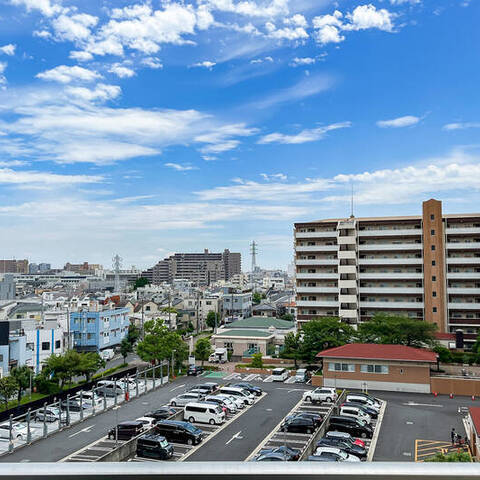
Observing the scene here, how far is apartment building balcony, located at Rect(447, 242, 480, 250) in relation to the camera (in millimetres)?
21406

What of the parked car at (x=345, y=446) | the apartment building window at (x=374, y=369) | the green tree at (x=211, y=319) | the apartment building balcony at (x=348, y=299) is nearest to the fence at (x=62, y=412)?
the parked car at (x=345, y=446)

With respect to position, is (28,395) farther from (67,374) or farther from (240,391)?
(240,391)

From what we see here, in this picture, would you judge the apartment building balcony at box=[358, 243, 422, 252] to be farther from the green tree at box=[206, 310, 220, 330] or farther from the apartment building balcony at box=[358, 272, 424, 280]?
the green tree at box=[206, 310, 220, 330]

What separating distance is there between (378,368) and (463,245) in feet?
31.6

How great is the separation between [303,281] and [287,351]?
18.0 ft

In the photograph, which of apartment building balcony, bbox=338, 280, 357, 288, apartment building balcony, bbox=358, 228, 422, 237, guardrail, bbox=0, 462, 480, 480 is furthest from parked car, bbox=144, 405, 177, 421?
apartment building balcony, bbox=358, 228, 422, 237

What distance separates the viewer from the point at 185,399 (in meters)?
13.4

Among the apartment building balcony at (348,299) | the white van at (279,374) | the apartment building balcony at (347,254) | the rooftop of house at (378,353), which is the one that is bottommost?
the white van at (279,374)

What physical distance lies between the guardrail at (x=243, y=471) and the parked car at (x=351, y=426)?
1069 cm

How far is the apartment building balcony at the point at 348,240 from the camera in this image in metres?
22.7

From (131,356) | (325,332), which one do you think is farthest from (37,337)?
(325,332)

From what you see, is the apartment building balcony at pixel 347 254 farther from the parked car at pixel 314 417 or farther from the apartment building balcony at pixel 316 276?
the parked car at pixel 314 417

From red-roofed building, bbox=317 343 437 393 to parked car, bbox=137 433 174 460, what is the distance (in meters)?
7.47

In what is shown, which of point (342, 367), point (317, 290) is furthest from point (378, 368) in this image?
point (317, 290)
